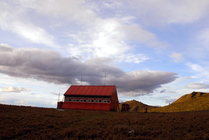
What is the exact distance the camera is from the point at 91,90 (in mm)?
54969

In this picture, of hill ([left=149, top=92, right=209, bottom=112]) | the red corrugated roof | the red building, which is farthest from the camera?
the red corrugated roof

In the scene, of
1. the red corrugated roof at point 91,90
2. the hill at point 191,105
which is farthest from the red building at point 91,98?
the hill at point 191,105

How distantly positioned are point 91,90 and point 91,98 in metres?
3.22

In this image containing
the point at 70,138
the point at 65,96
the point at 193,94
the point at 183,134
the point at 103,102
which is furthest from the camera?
the point at 193,94

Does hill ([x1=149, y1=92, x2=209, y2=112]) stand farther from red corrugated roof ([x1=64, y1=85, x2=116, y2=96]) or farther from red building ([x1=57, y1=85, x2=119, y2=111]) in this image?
red corrugated roof ([x1=64, y1=85, x2=116, y2=96])

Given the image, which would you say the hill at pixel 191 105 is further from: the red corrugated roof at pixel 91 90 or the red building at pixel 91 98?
the red corrugated roof at pixel 91 90

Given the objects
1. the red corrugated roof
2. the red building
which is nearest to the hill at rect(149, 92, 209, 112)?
the red building

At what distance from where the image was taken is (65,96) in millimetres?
55375

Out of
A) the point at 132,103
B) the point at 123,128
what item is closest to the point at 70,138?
the point at 123,128

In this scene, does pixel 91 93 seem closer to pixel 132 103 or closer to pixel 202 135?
pixel 202 135

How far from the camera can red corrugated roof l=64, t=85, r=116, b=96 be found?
5240 centimetres

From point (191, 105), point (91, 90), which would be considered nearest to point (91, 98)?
point (91, 90)

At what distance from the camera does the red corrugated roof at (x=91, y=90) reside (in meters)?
52.4

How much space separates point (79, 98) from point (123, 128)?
129 feet
